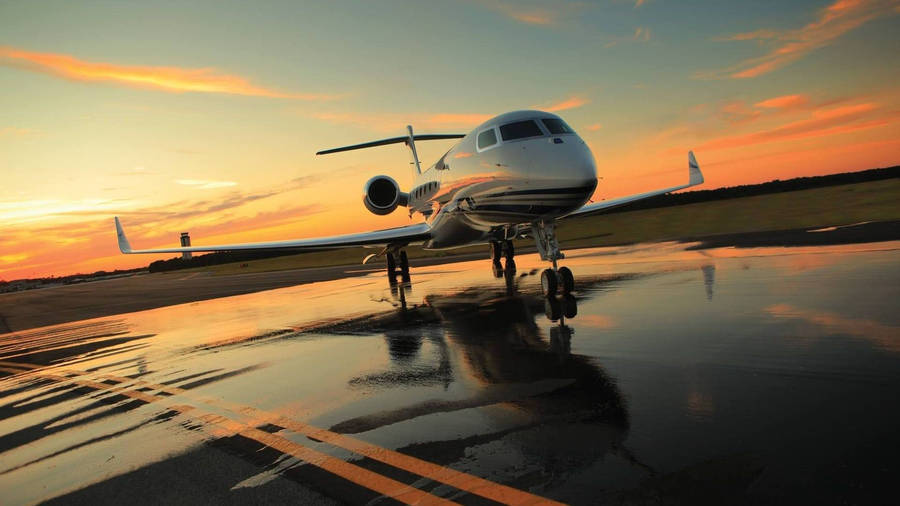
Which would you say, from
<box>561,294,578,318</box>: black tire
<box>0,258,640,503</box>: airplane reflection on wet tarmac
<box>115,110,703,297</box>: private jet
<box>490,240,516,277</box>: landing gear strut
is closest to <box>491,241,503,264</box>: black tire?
<box>490,240,516,277</box>: landing gear strut

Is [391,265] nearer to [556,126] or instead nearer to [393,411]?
[556,126]

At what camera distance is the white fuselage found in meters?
10.8

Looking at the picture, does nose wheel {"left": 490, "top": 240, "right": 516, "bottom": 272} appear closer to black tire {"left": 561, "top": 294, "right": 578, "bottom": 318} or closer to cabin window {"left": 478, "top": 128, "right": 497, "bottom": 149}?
cabin window {"left": 478, "top": 128, "right": 497, "bottom": 149}

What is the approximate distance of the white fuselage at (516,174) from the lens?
1078 cm

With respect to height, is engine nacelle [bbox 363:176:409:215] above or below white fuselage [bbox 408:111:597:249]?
above

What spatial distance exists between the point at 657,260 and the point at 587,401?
1463cm

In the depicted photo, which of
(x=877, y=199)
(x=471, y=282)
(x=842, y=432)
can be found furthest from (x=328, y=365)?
(x=877, y=199)

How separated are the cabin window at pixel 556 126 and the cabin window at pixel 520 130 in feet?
0.70

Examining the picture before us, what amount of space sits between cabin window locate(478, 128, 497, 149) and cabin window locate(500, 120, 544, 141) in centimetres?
27

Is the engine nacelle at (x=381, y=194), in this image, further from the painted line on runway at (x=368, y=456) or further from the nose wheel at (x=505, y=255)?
the painted line on runway at (x=368, y=456)

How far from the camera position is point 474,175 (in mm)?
13125

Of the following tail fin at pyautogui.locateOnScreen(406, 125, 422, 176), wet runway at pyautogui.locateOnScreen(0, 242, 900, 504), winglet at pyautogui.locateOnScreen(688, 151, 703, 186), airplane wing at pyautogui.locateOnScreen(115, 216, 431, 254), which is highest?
tail fin at pyautogui.locateOnScreen(406, 125, 422, 176)

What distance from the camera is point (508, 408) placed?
15.9 feet

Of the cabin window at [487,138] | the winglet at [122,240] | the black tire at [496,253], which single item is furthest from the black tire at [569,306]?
the winglet at [122,240]
